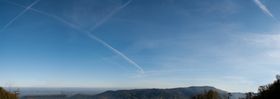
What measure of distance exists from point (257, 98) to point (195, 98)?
132 feet

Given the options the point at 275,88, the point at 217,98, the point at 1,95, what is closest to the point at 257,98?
the point at 275,88

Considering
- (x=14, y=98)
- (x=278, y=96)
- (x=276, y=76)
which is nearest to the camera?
(x=278, y=96)

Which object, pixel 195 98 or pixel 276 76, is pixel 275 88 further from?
pixel 195 98

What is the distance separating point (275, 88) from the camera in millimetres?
61281

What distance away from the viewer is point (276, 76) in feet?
218

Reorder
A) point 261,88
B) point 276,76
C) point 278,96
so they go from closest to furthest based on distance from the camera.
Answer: point 278,96
point 276,76
point 261,88

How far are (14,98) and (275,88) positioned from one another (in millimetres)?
77470

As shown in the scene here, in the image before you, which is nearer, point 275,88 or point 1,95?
point 275,88

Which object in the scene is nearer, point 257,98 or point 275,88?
point 275,88

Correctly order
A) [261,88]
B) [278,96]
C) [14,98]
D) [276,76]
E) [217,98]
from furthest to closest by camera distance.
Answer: [14,98] → [217,98] → [261,88] → [276,76] → [278,96]

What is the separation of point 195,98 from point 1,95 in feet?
187

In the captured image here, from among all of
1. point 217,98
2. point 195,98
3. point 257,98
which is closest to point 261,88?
point 257,98

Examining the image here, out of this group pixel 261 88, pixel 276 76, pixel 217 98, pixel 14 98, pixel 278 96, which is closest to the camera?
pixel 278 96

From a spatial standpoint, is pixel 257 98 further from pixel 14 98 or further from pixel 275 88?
pixel 14 98
